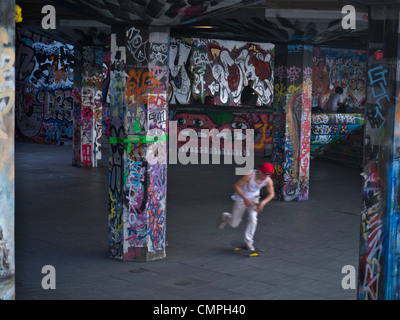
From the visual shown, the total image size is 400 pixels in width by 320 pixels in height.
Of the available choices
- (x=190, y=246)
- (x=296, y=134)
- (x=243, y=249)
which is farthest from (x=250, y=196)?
(x=296, y=134)

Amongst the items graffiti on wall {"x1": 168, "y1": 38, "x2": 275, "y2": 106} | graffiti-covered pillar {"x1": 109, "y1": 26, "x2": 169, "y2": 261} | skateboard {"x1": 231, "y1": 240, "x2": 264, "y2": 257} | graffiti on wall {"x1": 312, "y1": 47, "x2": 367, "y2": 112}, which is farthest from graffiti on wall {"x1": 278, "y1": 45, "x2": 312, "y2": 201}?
graffiti on wall {"x1": 312, "y1": 47, "x2": 367, "y2": 112}

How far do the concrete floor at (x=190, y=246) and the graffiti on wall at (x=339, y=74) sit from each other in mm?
12572

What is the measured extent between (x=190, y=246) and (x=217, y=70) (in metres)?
17.6

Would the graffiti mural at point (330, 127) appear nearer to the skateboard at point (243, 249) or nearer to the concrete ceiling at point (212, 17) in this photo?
the concrete ceiling at point (212, 17)

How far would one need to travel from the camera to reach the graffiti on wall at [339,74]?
3145 cm

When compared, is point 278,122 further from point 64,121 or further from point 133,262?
point 64,121

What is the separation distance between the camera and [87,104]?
21859mm

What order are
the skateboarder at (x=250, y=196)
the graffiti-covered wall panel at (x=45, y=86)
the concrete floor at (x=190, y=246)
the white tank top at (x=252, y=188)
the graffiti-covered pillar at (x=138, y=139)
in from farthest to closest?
the graffiti-covered wall panel at (x=45, y=86) → the white tank top at (x=252, y=188) → the skateboarder at (x=250, y=196) → the graffiti-covered pillar at (x=138, y=139) → the concrete floor at (x=190, y=246)

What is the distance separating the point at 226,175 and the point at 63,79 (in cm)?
1247

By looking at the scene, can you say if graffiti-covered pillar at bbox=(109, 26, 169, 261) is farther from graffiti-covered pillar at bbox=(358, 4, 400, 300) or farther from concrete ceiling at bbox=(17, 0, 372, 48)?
graffiti-covered pillar at bbox=(358, 4, 400, 300)

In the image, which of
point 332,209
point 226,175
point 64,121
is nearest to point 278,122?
point 332,209

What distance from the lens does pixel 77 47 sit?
21.6m

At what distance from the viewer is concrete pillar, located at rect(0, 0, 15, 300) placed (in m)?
5.84

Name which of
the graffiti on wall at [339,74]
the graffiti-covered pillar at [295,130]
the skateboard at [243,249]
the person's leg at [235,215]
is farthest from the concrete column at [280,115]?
the graffiti on wall at [339,74]
